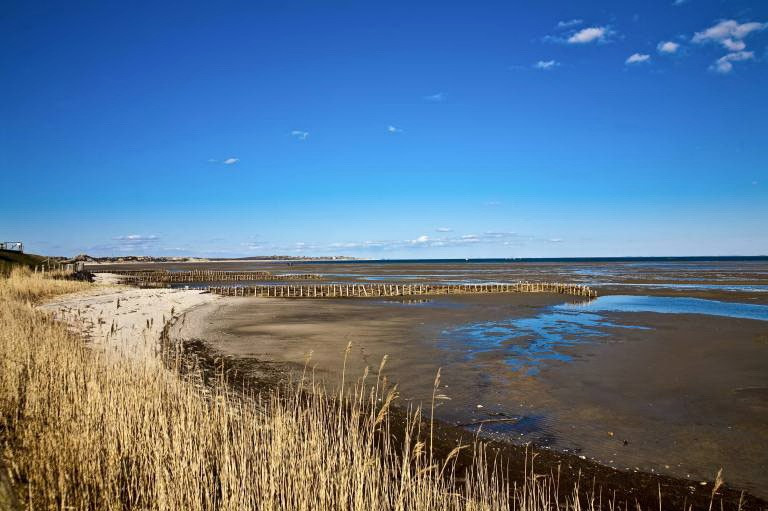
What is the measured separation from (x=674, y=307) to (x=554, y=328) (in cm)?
1423

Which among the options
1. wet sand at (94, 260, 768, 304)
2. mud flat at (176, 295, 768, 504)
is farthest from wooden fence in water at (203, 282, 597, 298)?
mud flat at (176, 295, 768, 504)

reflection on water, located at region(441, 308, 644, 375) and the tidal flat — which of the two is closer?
the tidal flat

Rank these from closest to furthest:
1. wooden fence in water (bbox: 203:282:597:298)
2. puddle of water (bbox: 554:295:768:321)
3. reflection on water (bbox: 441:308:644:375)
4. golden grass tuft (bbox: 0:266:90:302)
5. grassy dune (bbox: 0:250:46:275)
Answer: reflection on water (bbox: 441:308:644:375) < golden grass tuft (bbox: 0:266:90:302) < puddle of water (bbox: 554:295:768:321) < grassy dune (bbox: 0:250:46:275) < wooden fence in water (bbox: 203:282:597:298)

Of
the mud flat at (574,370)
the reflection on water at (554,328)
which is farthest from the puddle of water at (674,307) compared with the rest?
the mud flat at (574,370)

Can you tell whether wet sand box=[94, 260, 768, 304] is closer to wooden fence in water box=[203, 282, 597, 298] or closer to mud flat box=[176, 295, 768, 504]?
wooden fence in water box=[203, 282, 597, 298]

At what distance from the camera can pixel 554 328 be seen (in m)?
23.2

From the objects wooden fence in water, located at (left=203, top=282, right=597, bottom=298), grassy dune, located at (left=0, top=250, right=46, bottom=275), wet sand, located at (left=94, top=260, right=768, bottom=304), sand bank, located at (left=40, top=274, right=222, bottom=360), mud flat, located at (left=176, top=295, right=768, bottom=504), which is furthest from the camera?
wooden fence in water, located at (left=203, top=282, right=597, bottom=298)

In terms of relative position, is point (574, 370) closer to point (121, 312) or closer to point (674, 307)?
point (121, 312)

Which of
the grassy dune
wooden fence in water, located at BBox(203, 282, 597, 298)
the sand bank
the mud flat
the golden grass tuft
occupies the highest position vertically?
the grassy dune

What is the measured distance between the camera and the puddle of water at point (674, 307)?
2901 cm

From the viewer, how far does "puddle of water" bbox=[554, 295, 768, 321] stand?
95.2 ft

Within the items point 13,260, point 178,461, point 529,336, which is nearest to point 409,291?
point 529,336

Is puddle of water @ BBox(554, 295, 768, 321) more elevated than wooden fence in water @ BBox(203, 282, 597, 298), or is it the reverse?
wooden fence in water @ BBox(203, 282, 597, 298)

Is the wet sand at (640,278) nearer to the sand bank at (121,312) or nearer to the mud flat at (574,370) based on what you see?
the mud flat at (574,370)
